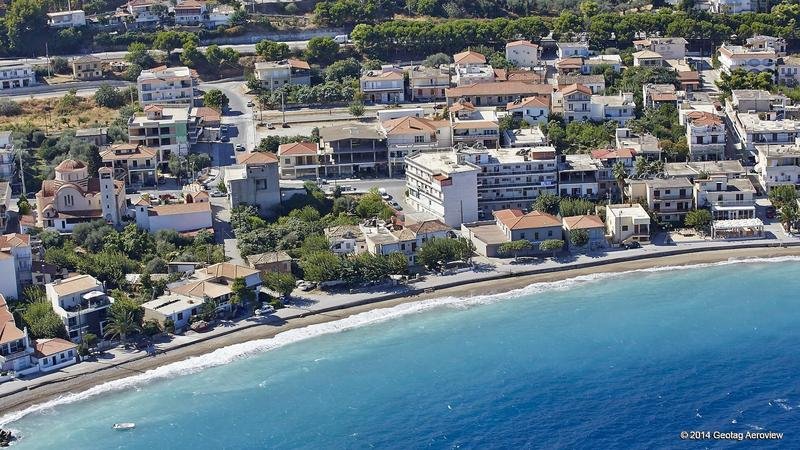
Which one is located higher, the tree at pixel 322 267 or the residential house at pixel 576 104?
the residential house at pixel 576 104

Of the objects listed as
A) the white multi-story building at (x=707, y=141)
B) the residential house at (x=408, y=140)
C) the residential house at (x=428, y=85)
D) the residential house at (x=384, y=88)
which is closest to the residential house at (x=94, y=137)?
the residential house at (x=408, y=140)

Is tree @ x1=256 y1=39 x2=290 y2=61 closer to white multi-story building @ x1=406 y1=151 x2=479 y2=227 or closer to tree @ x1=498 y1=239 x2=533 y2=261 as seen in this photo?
white multi-story building @ x1=406 y1=151 x2=479 y2=227

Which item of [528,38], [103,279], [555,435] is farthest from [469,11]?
[555,435]

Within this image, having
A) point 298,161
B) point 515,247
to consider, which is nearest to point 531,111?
point 298,161

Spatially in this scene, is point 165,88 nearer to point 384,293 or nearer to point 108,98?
point 108,98

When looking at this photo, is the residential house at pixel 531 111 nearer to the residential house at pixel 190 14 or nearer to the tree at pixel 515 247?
the tree at pixel 515 247

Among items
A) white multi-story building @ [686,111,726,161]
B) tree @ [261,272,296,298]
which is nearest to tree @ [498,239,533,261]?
tree @ [261,272,296,298]

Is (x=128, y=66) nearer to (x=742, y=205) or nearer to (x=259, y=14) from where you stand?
(x=259, y=14)
